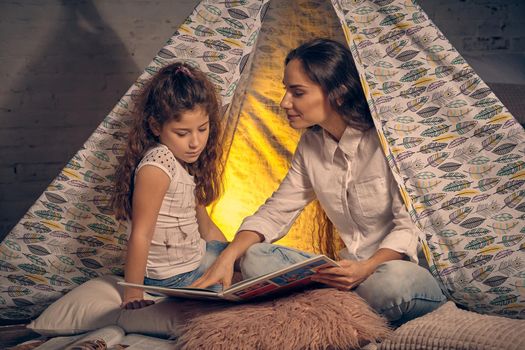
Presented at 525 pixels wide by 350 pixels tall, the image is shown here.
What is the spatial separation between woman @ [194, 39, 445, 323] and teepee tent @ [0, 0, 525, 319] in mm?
81

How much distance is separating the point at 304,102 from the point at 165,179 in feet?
1.37

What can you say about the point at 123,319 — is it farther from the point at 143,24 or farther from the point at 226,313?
the point at 143,24

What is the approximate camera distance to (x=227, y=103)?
6.71 ft

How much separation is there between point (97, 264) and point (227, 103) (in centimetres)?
59

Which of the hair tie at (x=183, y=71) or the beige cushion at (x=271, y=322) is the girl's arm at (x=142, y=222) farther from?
the hair tie at (x=183, y=71)

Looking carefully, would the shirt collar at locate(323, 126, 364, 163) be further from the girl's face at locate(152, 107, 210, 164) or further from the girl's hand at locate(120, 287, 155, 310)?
the girl's hand at locate(120, 287, 155, 310)

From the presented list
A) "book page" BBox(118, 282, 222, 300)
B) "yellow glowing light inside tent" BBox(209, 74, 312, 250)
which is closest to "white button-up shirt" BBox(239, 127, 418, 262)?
"yellow glowing light inside tent" BBox(209, 74, 312, 250)

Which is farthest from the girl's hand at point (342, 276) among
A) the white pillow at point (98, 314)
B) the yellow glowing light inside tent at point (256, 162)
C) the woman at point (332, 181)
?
the yellow glowing light inside tent at point (256, 162)

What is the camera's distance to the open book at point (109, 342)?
64.9 inches

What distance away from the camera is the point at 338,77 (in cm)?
198

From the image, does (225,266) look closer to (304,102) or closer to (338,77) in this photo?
(304,102)

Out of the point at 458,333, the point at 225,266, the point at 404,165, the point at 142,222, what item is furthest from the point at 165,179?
the point at 458,333

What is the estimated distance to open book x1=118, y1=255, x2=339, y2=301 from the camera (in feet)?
4.71

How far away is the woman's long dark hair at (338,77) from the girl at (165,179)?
27cm
